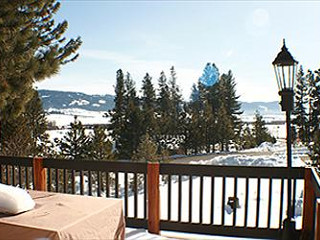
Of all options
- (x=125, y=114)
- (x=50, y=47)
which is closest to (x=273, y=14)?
(x=50, y=47)

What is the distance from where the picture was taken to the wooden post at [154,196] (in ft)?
10.8

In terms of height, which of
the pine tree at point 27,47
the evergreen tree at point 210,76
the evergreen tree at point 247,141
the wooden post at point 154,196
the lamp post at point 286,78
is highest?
the evergreen tree at point 210,76

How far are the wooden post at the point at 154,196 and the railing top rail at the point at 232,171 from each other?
9cm

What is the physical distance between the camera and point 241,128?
100 feet

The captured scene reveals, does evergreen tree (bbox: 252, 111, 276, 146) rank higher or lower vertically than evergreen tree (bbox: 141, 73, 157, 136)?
lower

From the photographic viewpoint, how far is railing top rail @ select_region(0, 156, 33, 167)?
12.8 ft

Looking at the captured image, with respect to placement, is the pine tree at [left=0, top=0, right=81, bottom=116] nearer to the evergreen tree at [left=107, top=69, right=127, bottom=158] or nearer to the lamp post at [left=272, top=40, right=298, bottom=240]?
the lamp post at [left=272, top=40, right=298, bottom=240]

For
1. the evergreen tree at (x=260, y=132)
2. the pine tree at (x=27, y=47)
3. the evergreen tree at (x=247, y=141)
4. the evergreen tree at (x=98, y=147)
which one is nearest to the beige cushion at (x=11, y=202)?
the pine tree at (x=27, y=47)

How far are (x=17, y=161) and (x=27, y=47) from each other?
2.42 metres

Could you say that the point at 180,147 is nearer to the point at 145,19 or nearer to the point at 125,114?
the point at 125,114

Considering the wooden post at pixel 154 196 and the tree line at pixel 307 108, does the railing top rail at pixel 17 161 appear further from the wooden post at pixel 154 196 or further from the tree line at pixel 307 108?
the tree line at pixel 307 108

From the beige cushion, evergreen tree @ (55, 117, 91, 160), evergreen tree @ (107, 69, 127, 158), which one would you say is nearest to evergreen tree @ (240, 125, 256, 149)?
evergreen tree @ (107, 69, 127, 158)

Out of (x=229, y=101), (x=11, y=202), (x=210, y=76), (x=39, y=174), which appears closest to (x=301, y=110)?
(x=229, y=101)

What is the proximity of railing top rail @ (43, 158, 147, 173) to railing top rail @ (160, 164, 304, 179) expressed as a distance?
31 cm
